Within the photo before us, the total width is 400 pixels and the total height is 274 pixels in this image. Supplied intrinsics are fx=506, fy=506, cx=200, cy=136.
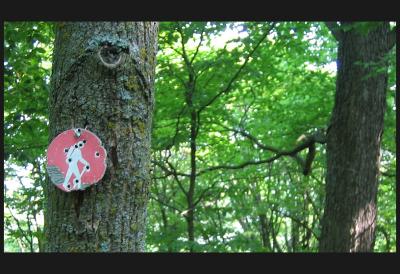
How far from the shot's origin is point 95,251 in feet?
5.30

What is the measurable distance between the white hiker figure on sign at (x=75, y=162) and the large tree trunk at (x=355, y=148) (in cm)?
381

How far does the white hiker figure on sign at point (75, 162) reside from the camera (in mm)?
1634

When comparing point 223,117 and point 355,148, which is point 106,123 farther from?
point 223,117

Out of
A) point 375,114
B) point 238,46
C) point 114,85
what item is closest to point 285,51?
point 238,46

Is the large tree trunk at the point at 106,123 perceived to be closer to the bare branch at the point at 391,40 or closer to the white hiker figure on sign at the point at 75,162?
the white hiker figure on sign at the point at 75,162

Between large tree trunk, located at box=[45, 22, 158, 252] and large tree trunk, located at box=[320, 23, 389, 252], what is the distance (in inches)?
142

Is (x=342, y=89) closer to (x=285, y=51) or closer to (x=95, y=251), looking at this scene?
(x=285, y=51)

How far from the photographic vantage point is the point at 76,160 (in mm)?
1665

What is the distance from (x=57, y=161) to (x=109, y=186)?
196 millimetres

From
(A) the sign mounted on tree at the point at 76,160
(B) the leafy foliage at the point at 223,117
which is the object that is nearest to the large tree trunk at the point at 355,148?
(B) the leafy foliage at the point at 223,117

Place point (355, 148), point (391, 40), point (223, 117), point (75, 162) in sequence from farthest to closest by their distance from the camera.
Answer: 1. point (223, 117)
2. point (391, 40)
3. point (355, 148)
4. point (75, 162)

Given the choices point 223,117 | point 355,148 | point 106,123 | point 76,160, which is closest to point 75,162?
point 76,160

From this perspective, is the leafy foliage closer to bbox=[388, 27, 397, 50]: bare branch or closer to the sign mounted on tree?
bbox=[388, 27, 397, 50]: bare branch

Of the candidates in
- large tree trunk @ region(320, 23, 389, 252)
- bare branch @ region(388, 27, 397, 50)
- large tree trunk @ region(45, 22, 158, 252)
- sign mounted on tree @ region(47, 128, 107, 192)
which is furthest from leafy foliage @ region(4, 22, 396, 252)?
sign mounted on tree @ region(47, 128, 107, 192)
